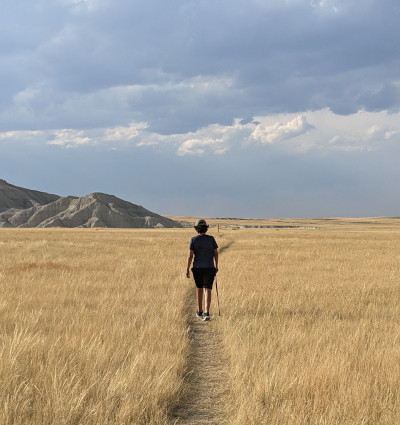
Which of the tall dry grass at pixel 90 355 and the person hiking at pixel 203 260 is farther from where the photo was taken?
the person hiking at pixel 203 260

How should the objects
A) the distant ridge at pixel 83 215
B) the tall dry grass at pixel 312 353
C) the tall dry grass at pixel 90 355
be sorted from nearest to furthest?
the tall dry grass at pixel 90 355 < the tall dry grass at pixel 312 353 < the distant ridge at pixel 83 215

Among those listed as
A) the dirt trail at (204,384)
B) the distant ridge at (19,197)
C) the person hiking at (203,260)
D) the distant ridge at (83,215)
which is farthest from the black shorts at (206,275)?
the distant ridge at (19,197)

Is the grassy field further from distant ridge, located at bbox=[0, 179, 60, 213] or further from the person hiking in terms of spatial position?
distant ridge, located at bbox=[0, 179, 60, 213]

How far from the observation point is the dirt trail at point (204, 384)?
4.09 m

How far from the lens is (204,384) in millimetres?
4895

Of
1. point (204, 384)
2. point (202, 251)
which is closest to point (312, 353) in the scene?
point (204, 384)

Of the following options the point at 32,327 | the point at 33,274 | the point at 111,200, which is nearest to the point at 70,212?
the point at 111,200

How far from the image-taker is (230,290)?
11273mm

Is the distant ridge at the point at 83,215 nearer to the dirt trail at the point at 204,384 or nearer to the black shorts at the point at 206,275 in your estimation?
the black shorts at the point at 206,275

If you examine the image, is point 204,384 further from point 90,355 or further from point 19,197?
point 19,197

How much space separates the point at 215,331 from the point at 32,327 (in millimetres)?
3265

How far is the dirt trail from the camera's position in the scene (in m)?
4.09

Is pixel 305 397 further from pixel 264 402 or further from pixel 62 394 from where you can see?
pixel 62 394

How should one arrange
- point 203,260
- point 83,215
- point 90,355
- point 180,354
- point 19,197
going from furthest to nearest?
1. point 19,197
2. point 83,215
3. point 203,260
4. point 180,354
5. point 90,355
